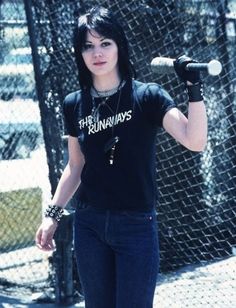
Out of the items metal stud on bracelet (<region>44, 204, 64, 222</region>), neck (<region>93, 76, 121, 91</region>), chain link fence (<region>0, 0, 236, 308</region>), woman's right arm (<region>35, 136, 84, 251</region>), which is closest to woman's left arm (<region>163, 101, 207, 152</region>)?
neck (<region>93, 76, 121, 91</region>)

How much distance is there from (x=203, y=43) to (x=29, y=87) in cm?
142

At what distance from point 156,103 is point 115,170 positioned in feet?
0.94

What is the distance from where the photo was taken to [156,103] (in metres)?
2.15

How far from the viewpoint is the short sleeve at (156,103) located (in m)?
2.13

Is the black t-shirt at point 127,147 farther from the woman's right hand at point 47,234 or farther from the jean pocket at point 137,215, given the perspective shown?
the woman's right hand at point 47,234

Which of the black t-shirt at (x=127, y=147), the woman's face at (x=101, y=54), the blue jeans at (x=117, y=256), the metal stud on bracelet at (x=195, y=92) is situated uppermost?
the woman's face at (x=101, y=54)

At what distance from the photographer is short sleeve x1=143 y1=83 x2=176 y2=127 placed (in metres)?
2.13

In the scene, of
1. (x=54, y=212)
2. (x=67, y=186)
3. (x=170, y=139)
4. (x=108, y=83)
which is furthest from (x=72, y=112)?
(x=170, y=139)

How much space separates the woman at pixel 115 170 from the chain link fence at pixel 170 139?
1.58 meters

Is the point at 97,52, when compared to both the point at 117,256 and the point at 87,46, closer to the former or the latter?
the point at 87,46

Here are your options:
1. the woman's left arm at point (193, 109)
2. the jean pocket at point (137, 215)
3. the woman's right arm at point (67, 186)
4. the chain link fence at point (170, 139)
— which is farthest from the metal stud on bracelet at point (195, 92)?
the chain link fence at point (170, 139)

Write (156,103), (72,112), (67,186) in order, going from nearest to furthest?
(156,103), (72,112), (67,186)

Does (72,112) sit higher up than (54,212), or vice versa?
(72,112)

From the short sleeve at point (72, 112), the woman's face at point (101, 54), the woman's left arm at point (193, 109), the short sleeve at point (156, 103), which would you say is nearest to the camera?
the woman's left arm at point (193, 109)
